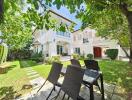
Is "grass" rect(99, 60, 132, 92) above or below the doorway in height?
below

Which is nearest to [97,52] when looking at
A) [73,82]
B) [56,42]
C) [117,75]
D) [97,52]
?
[97,52]

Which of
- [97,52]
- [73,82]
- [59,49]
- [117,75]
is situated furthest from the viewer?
[97,52]

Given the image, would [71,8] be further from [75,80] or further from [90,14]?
[75,80]

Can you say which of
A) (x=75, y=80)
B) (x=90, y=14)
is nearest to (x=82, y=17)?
(x=90, y=14)

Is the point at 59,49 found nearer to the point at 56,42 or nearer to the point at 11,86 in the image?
the point at 56,42

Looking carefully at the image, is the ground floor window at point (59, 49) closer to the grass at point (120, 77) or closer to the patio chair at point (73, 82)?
the grass at point (120, 77)

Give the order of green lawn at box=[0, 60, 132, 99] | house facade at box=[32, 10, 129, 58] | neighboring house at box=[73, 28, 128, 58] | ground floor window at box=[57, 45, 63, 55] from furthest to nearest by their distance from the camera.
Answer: neighboring house at box=[73, 28, 128, 58] → ground floor window at box=[57, 45, 63, 55] → house facade at box=[32, 10, 129, 58] → green lawn at box=[0, 60, 132, 99]

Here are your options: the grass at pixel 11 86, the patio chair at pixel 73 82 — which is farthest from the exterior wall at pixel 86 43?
the patio chair at pixel 73 82

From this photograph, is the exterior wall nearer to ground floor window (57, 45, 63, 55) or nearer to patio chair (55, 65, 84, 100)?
ground floor window (57, 45, 63, 55)

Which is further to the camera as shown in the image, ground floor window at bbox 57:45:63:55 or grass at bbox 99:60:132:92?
ground floor window at bbox 57:45:63:55

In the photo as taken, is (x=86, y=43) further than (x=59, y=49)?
Yes

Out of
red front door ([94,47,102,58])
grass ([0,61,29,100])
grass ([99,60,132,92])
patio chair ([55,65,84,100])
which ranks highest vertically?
red front door ([94,47,102,58])

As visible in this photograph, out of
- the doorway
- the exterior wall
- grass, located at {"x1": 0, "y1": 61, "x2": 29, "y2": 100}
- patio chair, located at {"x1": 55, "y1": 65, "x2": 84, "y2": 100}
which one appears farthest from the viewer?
the doorway

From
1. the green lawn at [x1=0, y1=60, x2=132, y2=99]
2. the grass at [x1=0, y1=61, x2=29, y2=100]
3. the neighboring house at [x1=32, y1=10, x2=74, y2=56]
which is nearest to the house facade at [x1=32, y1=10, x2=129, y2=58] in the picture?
the neighboring house at [x1=32, y1=10, x2=74, y2=56]
